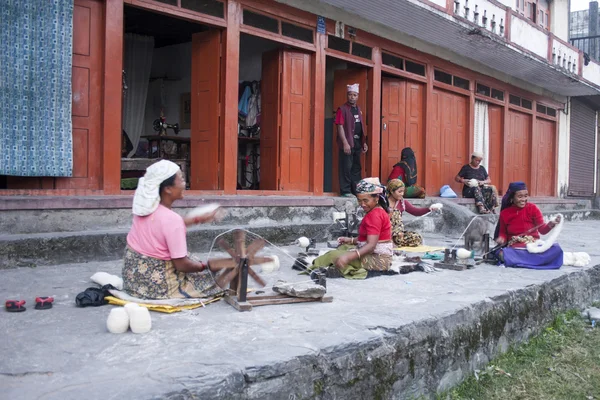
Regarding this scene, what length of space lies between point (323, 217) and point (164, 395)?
666 centimetres

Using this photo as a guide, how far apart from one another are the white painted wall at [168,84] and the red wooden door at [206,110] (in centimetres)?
351

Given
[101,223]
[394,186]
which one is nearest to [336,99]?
[394,186]

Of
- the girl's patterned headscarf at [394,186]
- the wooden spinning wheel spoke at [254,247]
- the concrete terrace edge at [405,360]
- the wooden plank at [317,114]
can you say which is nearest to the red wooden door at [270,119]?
the wooden plank at [317,114]

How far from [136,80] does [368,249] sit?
7.28m

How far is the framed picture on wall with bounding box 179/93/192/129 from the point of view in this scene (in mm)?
11398

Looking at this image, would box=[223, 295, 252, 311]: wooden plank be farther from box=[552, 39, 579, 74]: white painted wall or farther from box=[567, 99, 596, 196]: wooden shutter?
box=[567, 99, 596, 196]: wooden shutter

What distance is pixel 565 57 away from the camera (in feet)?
50.9

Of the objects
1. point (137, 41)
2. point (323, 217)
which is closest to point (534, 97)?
point (323, 217)

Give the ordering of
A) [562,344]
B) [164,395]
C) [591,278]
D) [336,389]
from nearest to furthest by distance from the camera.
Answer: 1. [164,395]
2. [336,389]
3. [562,344]
4. [591,278]

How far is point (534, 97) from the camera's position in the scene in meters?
16.1

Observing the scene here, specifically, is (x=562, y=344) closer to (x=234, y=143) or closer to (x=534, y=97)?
(x=234, y=143)

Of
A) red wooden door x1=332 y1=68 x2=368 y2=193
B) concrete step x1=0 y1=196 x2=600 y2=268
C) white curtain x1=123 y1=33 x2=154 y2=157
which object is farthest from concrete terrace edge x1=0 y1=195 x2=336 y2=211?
white curtain x1=123 y1=33 x2=154 y2=157

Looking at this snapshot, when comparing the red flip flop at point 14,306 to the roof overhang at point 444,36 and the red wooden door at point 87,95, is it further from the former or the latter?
the roof overhang at point 444,36

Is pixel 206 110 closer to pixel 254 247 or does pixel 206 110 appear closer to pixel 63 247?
pixel 63 247
